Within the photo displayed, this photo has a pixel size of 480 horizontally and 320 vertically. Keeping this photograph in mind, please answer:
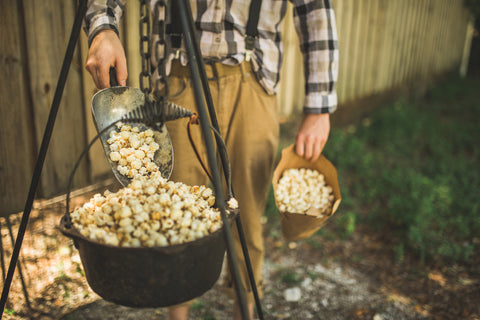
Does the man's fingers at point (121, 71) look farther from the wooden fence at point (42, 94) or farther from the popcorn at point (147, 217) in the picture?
the wooden fence at point (42, 94)

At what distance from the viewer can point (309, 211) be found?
183 cm

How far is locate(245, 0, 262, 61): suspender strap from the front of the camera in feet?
4.91

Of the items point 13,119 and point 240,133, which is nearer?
point 240,133

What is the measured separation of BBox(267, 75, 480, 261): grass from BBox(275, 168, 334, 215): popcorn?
1.03 metres

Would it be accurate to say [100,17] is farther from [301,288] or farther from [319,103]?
[301,288]

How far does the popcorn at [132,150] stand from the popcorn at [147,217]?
14cm

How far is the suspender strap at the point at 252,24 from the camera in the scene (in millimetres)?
1495

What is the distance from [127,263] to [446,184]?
128 inches

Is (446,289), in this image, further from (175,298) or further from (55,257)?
(55,257)

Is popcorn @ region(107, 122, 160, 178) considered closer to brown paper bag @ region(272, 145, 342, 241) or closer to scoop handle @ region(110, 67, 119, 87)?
scoop handle @ region(110, 67, 119, 87)

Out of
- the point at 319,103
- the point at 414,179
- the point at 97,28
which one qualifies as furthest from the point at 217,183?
the point at 414,179

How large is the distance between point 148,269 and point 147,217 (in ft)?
0.50

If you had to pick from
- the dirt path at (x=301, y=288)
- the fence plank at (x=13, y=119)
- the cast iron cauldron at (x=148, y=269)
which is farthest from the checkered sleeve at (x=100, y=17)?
the dirt path at (x=301, y=288)

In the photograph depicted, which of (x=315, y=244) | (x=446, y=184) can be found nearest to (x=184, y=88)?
(x=315, y=244)
